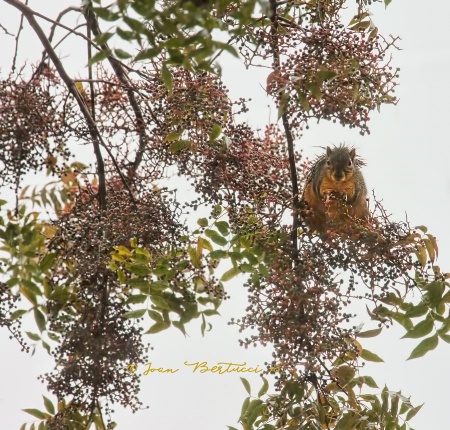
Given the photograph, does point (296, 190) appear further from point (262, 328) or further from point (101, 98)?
point (101, 98)

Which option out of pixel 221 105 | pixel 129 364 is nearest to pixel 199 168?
pixel 221 105

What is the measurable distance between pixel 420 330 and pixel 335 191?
30 cm

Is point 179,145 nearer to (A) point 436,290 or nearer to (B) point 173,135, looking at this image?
(B) point 173,135

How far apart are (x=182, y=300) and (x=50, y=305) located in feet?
0.76

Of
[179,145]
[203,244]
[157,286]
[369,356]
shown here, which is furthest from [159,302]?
[369,356]

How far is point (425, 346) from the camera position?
1.25 meters

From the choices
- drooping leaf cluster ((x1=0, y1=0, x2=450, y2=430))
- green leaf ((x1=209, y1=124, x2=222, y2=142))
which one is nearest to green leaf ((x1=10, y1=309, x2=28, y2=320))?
drooping leaf cluster ((x1=0, y1=0, x2=450, y2=430))

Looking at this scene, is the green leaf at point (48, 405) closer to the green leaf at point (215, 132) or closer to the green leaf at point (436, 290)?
the green leaf at point (215, 132)

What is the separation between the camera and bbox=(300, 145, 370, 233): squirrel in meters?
1.32

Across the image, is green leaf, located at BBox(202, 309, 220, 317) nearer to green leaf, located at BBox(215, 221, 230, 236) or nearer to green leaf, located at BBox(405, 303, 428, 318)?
green leaf, located at BBox(215, 221, 230, 236)

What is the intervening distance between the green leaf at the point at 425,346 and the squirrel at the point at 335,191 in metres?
0.21

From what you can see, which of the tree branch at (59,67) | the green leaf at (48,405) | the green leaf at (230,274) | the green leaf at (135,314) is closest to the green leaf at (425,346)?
the green leaf at (230,274)

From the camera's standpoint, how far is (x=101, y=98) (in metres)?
1.46

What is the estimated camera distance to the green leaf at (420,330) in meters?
1.25
